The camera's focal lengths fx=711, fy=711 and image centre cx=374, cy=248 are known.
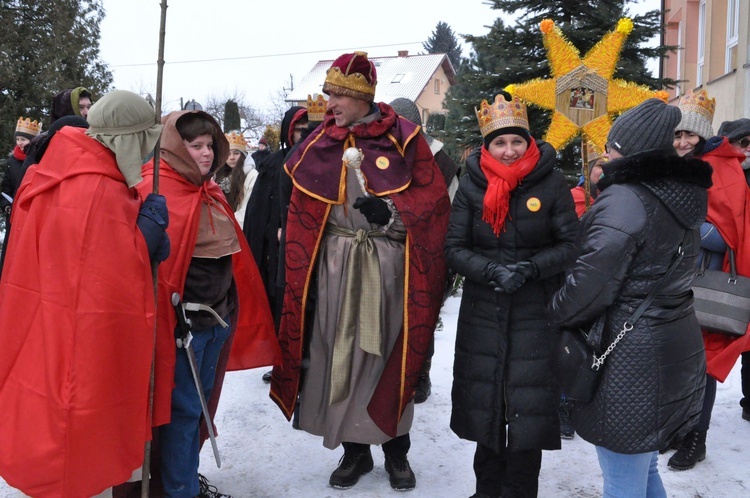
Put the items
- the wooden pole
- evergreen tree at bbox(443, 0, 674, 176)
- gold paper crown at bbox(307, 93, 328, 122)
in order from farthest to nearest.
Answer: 1. evergreen tree at bbox(443, 0, 674, 176)
2. gold paper crown at bbox(307, 93, 328, 122)
3. the wooden pole

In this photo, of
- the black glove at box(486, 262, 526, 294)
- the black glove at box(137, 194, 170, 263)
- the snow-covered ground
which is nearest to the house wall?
the snow-covered ground

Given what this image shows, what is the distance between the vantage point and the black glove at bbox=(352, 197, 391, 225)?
3611mm

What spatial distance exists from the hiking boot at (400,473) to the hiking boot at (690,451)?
59.8 inches

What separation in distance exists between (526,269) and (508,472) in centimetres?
101

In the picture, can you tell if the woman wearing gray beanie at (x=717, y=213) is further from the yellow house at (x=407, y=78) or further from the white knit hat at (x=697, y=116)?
the yellow house at (x=407, y=78)

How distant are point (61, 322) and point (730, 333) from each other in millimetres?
3484

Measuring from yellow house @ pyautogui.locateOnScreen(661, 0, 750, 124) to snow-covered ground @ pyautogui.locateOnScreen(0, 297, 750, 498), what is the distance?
7.30 meters

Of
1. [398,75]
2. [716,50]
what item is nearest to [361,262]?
[716,50]

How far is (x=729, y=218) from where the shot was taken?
4078 mm

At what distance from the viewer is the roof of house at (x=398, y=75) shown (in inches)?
1740

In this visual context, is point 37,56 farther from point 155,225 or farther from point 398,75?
point 398,75

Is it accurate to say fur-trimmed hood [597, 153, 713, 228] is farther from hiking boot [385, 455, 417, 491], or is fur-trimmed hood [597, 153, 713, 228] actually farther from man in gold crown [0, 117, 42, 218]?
man in gold crown [0, 117, 42, 218]

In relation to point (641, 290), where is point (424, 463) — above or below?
below

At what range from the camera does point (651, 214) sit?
2.55m
